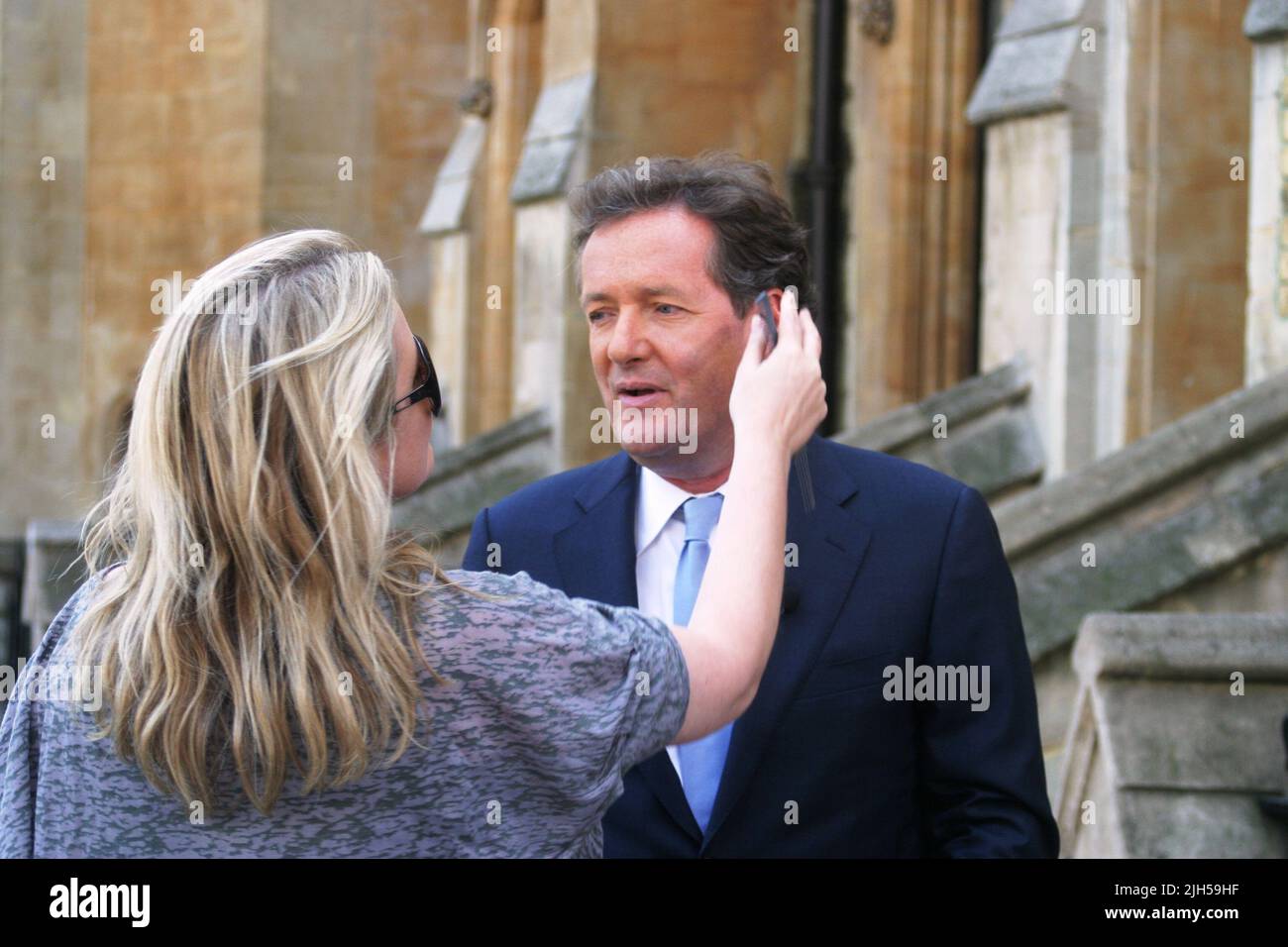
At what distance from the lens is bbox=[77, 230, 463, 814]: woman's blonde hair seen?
1.70 meters

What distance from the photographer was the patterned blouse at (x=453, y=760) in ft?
5.71

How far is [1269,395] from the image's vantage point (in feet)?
18.9

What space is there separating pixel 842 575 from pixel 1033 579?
3334 millimetres

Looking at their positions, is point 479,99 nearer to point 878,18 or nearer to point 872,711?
point 878,18

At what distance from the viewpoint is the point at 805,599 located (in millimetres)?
2590

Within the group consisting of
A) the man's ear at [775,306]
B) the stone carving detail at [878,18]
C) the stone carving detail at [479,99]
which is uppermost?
the stone carving detail at [479,99]

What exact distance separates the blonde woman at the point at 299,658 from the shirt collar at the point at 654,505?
89 centimetres

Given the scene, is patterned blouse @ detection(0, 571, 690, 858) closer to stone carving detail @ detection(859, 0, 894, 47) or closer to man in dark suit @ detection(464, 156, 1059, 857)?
man in dark suit @ detection(464, 156, 1059, 857)

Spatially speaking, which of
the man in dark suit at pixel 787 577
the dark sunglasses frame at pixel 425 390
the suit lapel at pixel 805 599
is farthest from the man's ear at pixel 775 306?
the dark sunglasses frame at pixel 425 390

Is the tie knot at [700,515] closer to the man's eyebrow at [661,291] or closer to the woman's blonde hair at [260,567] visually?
the man's eyebrow at [661,291]

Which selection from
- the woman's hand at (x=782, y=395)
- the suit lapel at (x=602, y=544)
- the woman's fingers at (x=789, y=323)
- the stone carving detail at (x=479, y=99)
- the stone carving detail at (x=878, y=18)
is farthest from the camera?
the stone carving detail at (x=479, y=99)

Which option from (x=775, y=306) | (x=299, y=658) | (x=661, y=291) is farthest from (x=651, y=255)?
(x=299, y=658)

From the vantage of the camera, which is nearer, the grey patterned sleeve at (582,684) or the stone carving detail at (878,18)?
the grey patterned sleeve at (582,684)

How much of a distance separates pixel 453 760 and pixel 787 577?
95cm
